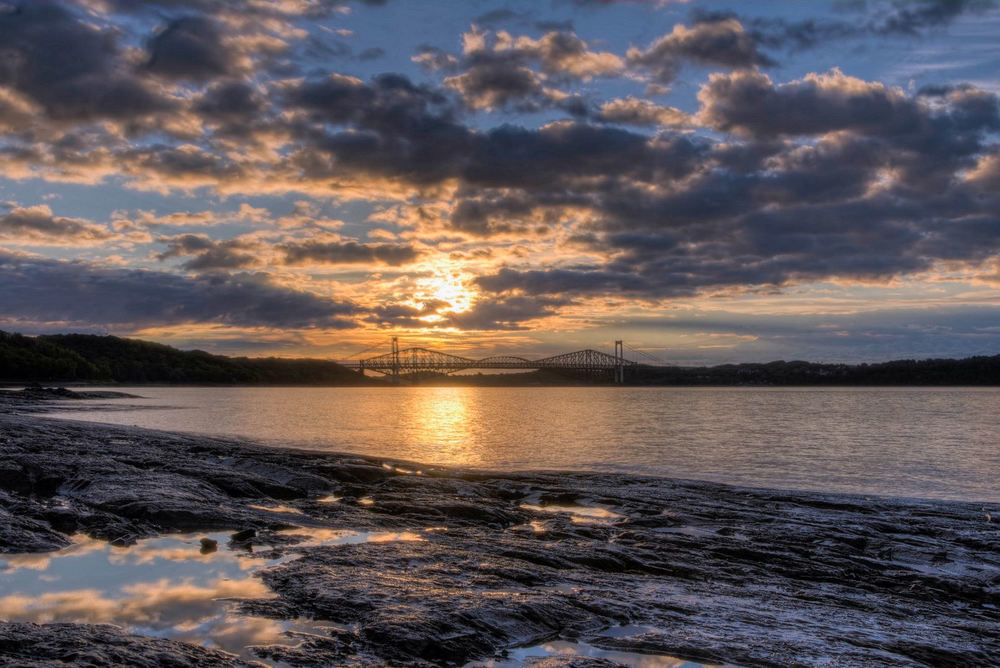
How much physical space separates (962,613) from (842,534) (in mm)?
3407

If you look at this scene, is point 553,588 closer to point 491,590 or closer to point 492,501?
point 491,590

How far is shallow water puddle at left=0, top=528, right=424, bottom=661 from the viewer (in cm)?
499

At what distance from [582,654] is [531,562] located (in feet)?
9.23

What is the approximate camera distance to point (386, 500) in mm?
11750

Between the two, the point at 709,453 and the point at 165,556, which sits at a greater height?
the point at 165,556

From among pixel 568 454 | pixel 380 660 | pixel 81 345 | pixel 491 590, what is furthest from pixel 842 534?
pixel 81 345

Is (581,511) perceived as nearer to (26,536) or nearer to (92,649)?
(26,536)

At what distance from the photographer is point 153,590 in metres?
5.88

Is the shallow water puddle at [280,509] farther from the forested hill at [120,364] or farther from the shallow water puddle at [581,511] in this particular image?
the forested hill at [120,364]

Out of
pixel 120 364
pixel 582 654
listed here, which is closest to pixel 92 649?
pixel 582 654

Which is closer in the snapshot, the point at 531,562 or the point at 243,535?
the point at 531,562

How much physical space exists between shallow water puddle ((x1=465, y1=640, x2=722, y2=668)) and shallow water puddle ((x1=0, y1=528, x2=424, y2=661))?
1344 millimetres

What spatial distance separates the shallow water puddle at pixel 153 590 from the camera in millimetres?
4992

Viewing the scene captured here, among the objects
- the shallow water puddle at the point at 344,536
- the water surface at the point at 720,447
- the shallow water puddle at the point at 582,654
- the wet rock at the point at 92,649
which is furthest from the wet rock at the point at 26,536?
the water surface at the point at 720,447
